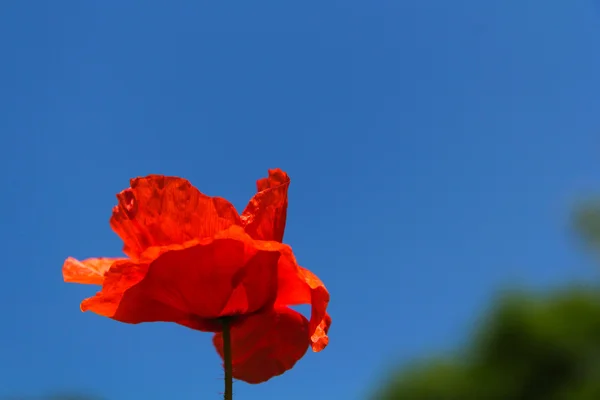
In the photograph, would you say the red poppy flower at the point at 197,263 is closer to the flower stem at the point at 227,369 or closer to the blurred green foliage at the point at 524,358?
the flower stem at the point at 227,369

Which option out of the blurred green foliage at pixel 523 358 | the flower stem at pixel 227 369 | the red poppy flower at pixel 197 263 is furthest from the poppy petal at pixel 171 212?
the blurred green foliage at pixel 523 358

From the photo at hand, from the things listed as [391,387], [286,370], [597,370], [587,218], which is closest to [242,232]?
[286,370]

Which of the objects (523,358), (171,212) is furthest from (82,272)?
(523,358)

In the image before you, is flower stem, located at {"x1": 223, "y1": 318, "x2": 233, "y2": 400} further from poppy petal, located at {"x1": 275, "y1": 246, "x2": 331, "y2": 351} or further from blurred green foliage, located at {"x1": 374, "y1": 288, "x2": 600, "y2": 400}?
blurred green foliage, located at {"x1": 374, "y1": 288, "x2": 600, "y2": 400}

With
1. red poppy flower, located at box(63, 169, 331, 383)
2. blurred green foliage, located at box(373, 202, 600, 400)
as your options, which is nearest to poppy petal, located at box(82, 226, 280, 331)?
red poppy flower, located at box(63, 169, 331, 383)

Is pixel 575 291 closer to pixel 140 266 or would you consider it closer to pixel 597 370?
pixel 597 370

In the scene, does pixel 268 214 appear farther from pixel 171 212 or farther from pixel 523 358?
pixel 523 358

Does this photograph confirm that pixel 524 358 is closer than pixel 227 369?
No
